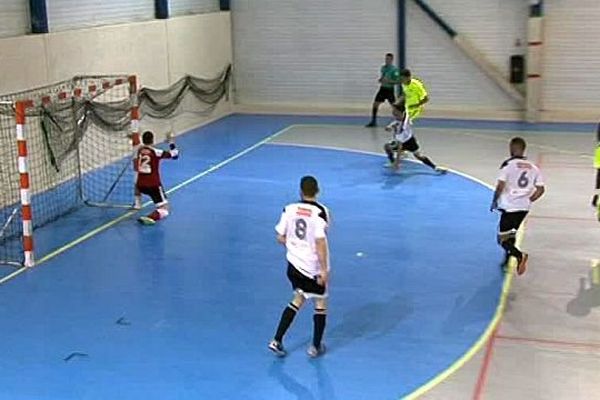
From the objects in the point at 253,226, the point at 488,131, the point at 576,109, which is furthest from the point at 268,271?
the point at 576,109

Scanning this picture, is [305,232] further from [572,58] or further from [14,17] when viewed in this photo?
[572,58]

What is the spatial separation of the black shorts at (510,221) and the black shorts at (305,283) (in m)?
3.58

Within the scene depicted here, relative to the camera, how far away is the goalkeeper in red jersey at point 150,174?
14656 millimetres

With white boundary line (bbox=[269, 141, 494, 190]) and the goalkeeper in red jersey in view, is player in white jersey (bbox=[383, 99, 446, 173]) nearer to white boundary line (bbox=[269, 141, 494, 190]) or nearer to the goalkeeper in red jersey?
white boundary line (bbox=[269, 141, 494, 190])

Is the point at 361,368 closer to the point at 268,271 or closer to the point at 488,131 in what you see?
the point at 268,271

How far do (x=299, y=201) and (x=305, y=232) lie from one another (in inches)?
233

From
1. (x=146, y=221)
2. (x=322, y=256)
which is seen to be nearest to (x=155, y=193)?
(x=146, y=221)

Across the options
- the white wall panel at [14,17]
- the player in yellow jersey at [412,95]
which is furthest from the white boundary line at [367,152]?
the white wall panel at [14,17]

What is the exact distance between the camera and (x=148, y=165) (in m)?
14.8

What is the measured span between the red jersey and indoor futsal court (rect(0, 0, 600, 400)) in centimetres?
4

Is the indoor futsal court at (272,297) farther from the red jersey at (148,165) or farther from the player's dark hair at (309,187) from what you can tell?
the player's dark hair at (309,187)

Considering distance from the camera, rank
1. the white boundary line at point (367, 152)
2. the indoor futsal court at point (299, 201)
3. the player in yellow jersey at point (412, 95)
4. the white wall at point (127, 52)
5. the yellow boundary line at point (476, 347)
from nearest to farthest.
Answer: the yellow boundary line at point (476, 347) → the indoor futsal court at point (299, 201) → the white wall at point (127, 52) → the white boundary line at point (367, 152) → the player in yellow jersey at point (412, 95)

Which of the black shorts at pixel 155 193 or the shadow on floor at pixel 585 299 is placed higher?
the black shorts at pixel 155 193

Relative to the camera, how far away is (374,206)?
621 inches
